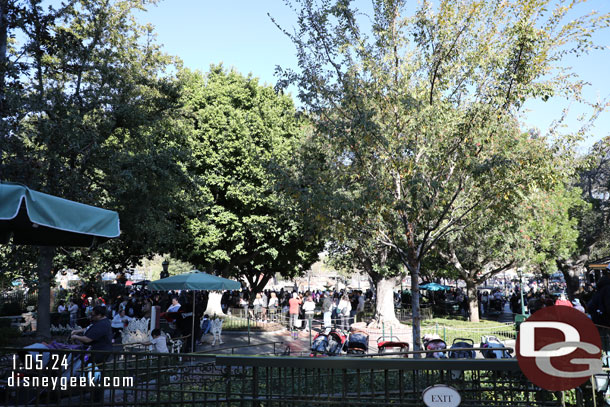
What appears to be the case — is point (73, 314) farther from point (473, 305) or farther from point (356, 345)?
point (473, 305)

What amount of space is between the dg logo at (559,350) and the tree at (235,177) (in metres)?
19.9

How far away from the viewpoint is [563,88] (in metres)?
9.40

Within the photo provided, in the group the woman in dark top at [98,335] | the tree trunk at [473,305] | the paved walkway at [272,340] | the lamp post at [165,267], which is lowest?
the paved walkway at [272,340]

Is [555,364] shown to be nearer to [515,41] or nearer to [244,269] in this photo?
[515,41]

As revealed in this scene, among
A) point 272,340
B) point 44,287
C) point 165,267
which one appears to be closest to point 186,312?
point 44,287

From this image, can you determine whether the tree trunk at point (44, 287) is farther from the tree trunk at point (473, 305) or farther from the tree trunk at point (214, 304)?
the tree trunk at point (473, 305)

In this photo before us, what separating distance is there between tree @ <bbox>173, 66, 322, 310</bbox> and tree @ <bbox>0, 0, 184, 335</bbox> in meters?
6.03

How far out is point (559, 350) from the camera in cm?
377

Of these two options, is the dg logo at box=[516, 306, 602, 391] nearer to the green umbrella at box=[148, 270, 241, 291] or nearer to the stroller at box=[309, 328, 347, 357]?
the stroller at box=[309, 328, 347, 357]

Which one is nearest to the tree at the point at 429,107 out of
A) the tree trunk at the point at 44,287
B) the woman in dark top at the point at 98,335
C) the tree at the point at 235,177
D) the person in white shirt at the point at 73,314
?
the woman in dark top at the point at 98,335

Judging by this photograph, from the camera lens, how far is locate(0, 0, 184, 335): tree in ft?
44.8

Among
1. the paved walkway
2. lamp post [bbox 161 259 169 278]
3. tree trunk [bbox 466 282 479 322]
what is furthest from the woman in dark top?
tree trunk [bbox 466 282 479 322]

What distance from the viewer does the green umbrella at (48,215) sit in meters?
4.32

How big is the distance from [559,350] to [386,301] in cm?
2328
